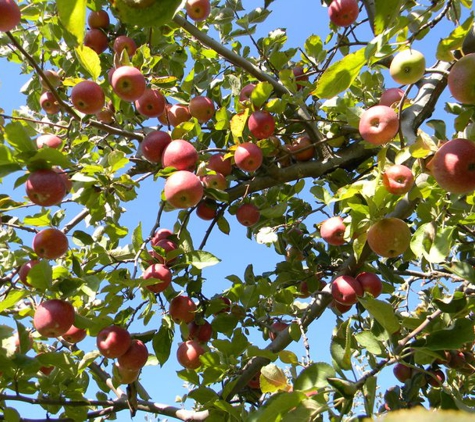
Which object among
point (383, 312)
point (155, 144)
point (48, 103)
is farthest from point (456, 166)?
point (48, 103)


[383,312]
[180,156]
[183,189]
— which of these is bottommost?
[383,312]

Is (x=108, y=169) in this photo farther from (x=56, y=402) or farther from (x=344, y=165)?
(x=344, y=165)

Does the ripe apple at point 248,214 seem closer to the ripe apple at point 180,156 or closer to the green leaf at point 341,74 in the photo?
the ripe apple at point 180,156

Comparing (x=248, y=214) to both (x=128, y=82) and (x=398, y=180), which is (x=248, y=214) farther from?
(x=398, y=180)

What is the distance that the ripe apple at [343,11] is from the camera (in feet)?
10.5

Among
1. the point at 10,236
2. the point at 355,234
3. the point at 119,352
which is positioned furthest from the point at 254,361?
the point at 10,236

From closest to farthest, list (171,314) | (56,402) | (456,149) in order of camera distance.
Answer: (456,149) → (56,402) → (171,314)

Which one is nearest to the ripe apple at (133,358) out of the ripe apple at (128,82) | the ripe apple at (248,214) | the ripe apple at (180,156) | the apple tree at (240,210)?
the apple tree at (240,210)

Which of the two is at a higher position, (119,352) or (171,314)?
(171,314)

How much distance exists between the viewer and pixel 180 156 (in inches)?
97.7

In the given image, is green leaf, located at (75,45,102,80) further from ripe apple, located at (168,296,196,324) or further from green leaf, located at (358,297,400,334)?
green leaf, located at (358,297,400,334)

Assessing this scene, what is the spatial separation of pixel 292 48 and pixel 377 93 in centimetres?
68

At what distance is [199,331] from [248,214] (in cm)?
76

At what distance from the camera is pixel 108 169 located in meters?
2.32
